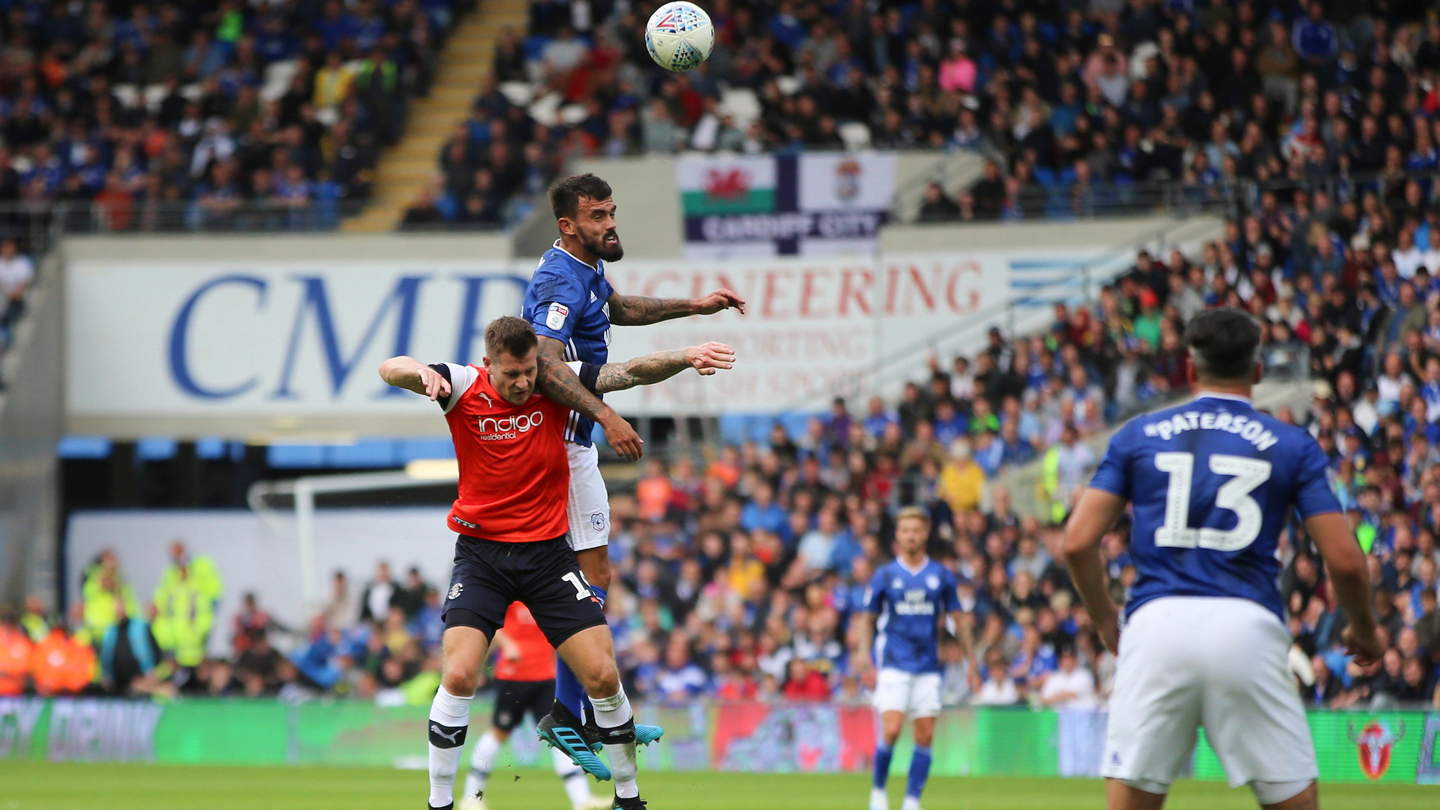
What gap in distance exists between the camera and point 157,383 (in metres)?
22.5

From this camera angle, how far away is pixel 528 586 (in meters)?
7.80

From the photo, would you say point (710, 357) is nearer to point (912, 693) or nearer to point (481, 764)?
point (481, 764)

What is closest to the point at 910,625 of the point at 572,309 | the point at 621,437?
the point at 572,309

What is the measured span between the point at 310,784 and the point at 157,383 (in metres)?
9.04

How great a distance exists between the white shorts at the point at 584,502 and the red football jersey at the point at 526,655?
133 inches

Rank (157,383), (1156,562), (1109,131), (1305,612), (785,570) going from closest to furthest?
(1156,562) → (1305,612) → (785,570) → (1109,131) → (157,383)

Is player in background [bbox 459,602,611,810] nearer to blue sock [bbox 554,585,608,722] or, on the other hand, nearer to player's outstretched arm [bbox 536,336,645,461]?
blue sock [bbox 554,585,608,722]

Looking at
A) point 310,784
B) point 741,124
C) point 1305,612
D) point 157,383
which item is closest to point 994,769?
point 1305,612

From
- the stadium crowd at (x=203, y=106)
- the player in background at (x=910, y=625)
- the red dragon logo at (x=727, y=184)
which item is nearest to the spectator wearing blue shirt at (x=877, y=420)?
the red dragon logo at (x=727, y=184)

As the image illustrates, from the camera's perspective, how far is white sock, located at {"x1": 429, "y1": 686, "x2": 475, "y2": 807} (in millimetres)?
7504

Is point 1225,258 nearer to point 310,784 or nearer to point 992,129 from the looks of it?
point 992,129

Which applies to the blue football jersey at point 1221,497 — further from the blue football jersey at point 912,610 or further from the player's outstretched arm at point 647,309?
the blue football jersey at point 912,610

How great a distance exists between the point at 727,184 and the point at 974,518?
21.3 feet

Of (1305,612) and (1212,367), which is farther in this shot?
(1305,612)
